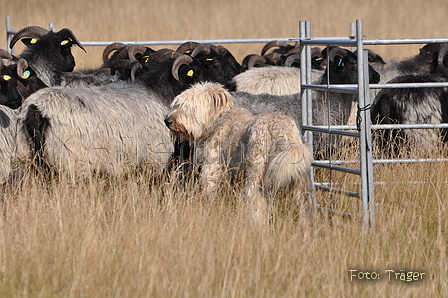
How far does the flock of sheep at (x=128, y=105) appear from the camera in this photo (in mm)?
6223

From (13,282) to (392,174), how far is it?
12.8 feet

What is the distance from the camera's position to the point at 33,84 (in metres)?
8.35

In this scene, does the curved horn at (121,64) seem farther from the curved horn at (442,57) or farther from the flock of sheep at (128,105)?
the curved horn at (442,57)

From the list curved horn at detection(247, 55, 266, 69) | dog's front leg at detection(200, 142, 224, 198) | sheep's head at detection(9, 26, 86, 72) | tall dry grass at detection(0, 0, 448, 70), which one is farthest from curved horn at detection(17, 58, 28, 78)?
tall dry grass at detection(0, 0, 448, 70)

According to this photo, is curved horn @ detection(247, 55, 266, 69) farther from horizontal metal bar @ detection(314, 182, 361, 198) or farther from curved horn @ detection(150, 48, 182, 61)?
horizontal metal bar @ detection(314, 182, 361, 198)

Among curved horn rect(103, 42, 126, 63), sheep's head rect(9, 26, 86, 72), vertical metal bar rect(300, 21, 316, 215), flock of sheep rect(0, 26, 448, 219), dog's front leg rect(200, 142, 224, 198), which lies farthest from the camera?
curved horn rect(103, 42, 126, 63)

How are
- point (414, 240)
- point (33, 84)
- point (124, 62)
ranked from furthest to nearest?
point (124, 62)
point (33, 84)
point (414, 240)

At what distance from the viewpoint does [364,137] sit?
4.96 metres

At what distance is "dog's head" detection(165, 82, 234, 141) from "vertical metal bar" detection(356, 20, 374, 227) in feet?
4.54

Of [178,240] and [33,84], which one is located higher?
[33,84]

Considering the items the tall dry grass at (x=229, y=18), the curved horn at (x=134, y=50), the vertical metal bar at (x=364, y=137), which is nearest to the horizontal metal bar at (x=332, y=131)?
the vertical metal bar at (x=364, y=137)

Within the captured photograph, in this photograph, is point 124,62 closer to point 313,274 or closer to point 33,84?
point 33,84

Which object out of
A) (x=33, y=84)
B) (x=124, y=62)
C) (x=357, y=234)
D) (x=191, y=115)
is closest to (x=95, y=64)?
(x=124, y=62)

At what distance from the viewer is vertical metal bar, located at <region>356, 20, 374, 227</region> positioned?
4895 mm
